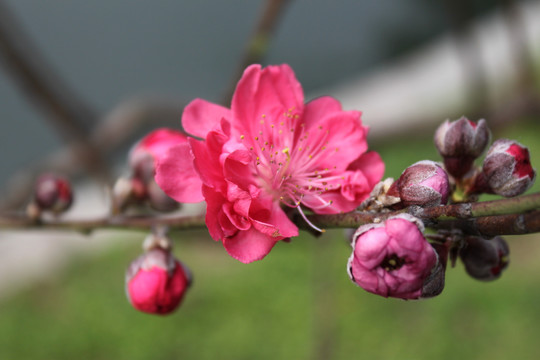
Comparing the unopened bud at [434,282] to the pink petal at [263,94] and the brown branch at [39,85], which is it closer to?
the pink petal at [263,94]

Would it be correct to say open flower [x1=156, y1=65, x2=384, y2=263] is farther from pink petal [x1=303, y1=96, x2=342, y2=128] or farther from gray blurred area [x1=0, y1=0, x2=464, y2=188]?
gray blurred area [x1=0, y1=0, x2=464, y2=188]

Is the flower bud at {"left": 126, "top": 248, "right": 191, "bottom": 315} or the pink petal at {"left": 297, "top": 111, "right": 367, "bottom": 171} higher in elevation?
the pink petal at {"left": 297, "top": 111, "right": 367, "bottom": 171}

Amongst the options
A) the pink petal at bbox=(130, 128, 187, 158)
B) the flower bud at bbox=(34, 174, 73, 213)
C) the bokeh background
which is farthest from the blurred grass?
the flower bud at bbox=(34, 174, 73, 213)

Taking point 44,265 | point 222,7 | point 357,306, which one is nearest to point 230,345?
point 357,306

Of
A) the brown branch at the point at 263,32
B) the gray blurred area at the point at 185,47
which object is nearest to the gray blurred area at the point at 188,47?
the gray blurred area at the point at 185,47

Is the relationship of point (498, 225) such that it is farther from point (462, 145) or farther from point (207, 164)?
point (207, 164)

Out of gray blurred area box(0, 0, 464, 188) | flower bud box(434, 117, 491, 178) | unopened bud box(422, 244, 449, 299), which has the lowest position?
unopened bud box(422, 244, 449, 299)

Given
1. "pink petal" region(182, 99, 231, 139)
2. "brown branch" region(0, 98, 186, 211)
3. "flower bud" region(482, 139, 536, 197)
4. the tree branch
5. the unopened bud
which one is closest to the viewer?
the tree branch
